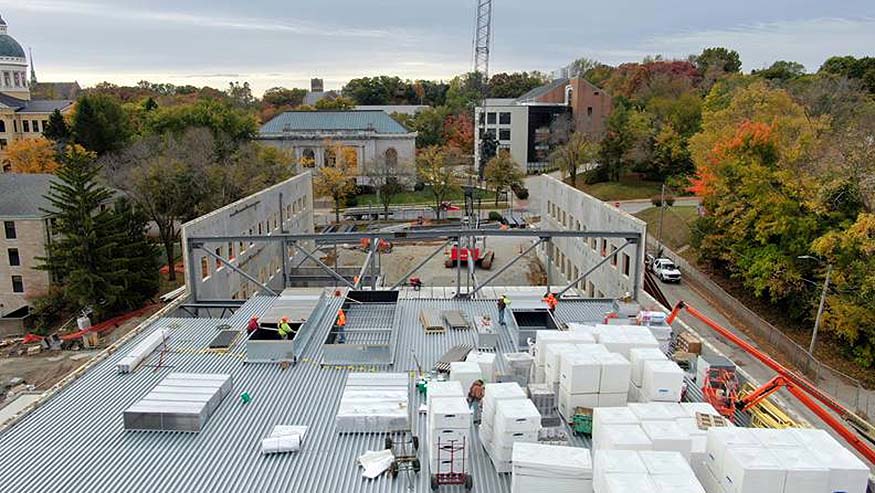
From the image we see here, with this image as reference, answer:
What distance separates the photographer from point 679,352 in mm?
19578

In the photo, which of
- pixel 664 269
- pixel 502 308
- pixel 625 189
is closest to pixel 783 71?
pixel 625 189

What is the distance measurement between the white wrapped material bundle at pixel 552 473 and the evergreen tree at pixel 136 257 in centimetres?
4007

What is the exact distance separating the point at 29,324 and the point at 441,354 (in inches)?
1597

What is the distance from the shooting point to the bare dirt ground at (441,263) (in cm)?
4972

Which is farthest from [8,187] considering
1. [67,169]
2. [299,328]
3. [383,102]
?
[383,102]

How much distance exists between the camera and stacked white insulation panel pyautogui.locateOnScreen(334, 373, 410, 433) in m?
15.0

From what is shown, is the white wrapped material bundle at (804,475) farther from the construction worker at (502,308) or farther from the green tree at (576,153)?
the green tree at (576,153)

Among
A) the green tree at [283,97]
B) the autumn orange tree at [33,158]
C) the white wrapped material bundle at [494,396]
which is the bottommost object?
the white wrapped material bundle at [494,396]

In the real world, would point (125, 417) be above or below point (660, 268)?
above

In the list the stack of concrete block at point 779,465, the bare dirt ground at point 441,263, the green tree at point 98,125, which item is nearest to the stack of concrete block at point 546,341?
the stack of concrete block at point 779,465

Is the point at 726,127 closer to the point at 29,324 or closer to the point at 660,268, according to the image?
the point at 660,268

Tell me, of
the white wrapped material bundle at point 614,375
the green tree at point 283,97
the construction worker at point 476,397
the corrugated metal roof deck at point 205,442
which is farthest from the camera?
the green tree at point 283,97

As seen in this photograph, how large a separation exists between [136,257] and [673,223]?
4975 cm

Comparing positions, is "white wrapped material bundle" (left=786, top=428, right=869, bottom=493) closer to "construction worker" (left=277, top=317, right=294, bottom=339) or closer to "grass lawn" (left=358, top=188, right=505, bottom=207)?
"construction worker" (left=277, top=317, right=294, bottom=339)
